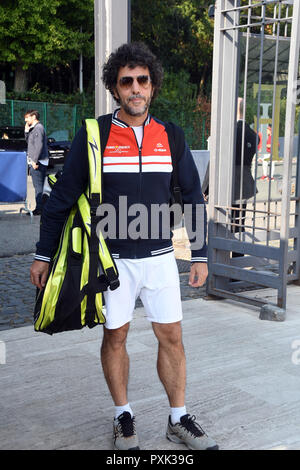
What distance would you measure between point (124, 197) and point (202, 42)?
4181cm

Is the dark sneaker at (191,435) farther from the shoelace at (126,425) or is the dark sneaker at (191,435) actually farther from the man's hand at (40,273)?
the man's hand at (40,273)

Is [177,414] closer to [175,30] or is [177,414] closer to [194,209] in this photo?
[194,209]

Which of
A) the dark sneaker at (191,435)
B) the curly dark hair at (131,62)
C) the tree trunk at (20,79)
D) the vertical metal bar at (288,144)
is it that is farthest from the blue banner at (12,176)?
the tree trunk at (20,79)

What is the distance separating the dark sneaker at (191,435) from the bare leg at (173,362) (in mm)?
97

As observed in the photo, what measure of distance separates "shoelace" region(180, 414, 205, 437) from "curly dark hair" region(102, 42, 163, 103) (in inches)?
68.8

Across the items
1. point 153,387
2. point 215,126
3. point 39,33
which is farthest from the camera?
point 39,33

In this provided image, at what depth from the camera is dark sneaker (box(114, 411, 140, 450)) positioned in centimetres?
303

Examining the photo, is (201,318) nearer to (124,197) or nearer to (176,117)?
(124,197)

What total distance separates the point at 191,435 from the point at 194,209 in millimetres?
1173

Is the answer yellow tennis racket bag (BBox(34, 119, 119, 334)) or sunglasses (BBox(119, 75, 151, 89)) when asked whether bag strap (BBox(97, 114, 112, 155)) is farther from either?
sunglasses (BBox(119, 75, 151, 89))

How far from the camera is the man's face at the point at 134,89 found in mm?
2924

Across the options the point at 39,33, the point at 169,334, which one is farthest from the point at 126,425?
the point at 39,33

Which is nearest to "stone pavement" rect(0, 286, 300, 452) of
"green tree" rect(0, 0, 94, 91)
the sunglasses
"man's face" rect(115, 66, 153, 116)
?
"man's face" rect(115, 66, 153, 116)

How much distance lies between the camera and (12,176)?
36.0 ft
